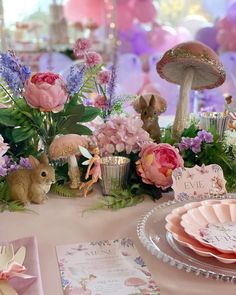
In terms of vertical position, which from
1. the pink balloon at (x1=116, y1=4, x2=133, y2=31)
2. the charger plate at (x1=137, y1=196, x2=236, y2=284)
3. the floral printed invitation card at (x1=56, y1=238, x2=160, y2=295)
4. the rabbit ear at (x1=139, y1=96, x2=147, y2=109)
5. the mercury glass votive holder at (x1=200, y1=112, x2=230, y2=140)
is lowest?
the floral printed invitation card at (x1=56, y1=238, x2=160, y2=295)

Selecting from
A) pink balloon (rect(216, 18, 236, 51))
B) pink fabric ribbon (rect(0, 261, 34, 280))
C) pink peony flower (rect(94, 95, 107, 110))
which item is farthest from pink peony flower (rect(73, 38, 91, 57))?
pink balloon (rect(216, 18, 236, 51))

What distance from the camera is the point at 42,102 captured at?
0.90 meters

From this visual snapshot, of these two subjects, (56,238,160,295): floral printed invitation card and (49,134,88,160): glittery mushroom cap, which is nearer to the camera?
(56,238,160,295): floral printed invitation card

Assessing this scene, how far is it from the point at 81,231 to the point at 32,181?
0.17m

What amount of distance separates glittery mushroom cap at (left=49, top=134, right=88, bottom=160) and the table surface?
0.11 meters

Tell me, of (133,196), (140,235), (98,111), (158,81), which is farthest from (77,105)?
(158,81)

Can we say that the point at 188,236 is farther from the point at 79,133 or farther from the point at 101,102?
the point at 101,102

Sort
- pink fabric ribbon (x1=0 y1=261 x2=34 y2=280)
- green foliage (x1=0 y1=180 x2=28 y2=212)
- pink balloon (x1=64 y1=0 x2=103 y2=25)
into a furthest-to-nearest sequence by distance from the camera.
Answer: pink balloon (x1=64 y1=0 x2=103 y2=25) < green foliage (x1=0 y1=180 x2=28 y2=212) < pink fabric ribbon (x1=0 y1=261 x2=34 y2=280)

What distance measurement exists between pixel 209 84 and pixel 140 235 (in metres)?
0.59

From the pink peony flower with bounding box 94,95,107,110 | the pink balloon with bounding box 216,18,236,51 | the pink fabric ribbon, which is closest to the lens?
the pink fabric ribbon

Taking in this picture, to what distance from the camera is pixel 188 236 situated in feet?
2.28

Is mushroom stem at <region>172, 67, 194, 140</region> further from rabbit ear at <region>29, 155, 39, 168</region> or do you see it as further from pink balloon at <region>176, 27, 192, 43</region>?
pink balloon at <region>176, 27, 192, 43</region>

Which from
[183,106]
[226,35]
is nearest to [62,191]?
[183,106]

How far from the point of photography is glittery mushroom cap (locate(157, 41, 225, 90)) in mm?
1034
